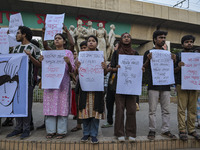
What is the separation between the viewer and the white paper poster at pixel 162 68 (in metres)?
2.54

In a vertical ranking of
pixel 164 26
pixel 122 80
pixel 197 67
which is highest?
pixel 164 26

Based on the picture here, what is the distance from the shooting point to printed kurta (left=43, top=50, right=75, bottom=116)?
8.00ft

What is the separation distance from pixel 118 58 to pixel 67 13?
10.8 m

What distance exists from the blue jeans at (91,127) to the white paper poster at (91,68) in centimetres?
53

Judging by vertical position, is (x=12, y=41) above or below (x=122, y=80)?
above

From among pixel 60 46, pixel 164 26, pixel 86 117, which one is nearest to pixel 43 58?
pixel 60 46

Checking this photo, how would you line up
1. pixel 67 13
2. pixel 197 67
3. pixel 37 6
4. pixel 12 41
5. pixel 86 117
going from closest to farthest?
pixel 86 117
pixel 197 67
pixel 12 41
pixel 37 6
pixel 67 13

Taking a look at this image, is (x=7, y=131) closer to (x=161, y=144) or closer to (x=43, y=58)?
(x=43, y=58)

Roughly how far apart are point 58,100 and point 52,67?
553mm

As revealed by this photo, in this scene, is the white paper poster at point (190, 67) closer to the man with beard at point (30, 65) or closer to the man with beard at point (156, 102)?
the man with beard at point (156, 102)

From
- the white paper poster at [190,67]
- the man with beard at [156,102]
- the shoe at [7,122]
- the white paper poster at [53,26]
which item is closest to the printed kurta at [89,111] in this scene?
the man with beard at [156,102]

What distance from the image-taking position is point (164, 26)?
14320 mm

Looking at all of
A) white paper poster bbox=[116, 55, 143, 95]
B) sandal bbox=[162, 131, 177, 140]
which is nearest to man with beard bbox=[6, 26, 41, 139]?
white paper poster bbox=[116, 55, 143, 95]

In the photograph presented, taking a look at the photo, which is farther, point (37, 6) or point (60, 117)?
point (37, 6)
